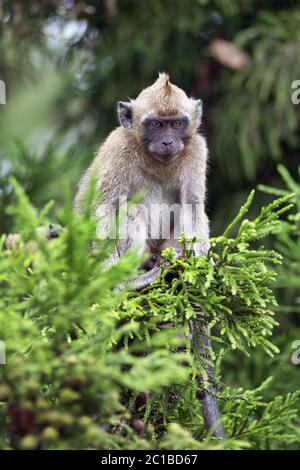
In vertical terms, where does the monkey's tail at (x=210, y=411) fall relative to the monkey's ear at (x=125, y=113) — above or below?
below

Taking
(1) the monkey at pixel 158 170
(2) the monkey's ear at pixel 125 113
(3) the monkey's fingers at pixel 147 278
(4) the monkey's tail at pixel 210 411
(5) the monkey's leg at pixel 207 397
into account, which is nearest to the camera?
(5) the monkey's leg at pixel 207 397

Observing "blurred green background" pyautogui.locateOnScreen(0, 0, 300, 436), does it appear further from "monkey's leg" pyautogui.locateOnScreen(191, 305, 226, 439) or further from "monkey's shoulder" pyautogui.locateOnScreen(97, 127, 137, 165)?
"monkey's leg" pyautogui.locateOnScreen(191, 305, 226, 439)

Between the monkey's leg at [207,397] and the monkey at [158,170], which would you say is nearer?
the monkey's leg at [207,397]

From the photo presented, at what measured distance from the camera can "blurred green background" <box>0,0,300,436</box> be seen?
7254 mm

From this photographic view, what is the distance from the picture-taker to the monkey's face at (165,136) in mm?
4809

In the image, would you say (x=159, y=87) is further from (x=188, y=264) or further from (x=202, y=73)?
(x=202, y=73)

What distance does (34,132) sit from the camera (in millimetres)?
10008

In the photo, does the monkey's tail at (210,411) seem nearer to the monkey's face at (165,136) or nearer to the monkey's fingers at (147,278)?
the monkey's fingers at (147,278)

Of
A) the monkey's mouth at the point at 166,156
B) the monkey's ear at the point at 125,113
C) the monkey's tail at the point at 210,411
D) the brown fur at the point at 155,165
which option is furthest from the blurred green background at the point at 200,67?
the monkey's tail at the point at 210,411

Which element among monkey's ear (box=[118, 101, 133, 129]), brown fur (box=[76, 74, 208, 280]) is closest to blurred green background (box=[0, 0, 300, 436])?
monkey's ear (box=[118, 101, 133, 129])

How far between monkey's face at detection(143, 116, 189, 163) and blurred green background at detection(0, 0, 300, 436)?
183cm

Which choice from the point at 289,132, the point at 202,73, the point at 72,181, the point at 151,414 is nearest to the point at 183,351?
the point at 151,414

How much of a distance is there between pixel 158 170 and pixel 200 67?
308 centimetres

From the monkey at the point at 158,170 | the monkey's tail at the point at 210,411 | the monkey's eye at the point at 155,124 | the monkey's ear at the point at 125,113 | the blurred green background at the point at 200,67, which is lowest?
the monkey's tail at the point at 210,411
